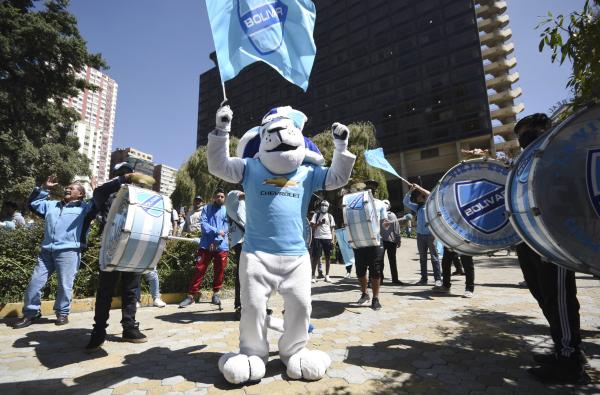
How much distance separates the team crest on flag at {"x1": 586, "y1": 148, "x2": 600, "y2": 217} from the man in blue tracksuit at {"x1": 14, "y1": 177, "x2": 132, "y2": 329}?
16.8ft

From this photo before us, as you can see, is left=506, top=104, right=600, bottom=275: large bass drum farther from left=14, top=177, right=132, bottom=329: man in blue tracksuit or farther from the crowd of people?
left=14, top=177, right=132, bottom=329: man in blue tracksuit

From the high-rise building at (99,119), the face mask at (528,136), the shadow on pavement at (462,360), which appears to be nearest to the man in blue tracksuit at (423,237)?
the shadow on pavement at (462,360)

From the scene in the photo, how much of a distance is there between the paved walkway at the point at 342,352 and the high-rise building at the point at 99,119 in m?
124

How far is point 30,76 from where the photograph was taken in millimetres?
16781

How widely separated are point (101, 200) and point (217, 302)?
2.84 metres

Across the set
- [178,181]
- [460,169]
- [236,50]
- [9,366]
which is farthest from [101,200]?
[178,181]

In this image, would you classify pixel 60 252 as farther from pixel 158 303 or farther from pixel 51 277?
pixel 158 303

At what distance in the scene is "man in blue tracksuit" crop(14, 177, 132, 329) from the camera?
4.59 m

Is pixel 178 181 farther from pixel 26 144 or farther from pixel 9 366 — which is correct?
pixel 9 366

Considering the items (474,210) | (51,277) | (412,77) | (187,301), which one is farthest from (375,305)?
(412,77)

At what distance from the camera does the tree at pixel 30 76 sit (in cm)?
1612

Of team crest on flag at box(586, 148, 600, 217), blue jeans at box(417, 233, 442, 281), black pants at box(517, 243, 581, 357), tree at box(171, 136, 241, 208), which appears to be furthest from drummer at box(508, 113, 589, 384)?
tree at box(171, 136, 241, 208)

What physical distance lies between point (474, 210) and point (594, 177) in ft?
5.27

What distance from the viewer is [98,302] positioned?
366 cm
